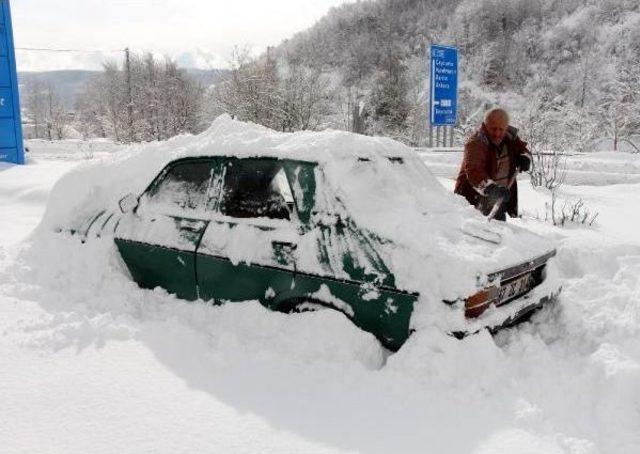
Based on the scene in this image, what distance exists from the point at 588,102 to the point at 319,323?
58004 millimetres

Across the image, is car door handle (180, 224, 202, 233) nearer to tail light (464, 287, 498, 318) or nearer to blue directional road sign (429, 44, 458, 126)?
tail light (464, 287, 498, 318)

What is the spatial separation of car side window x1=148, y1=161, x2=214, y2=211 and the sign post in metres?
18.5

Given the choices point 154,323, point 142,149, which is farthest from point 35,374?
point 142,149

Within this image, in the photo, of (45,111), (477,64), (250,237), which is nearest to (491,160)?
(250,237)

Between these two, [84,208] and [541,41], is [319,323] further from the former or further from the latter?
[541,41]

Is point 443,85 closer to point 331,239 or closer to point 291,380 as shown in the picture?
point 331,239

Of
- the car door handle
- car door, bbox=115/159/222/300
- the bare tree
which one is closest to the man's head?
car door, bbox=115/159/222/300

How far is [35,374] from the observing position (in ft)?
9.90

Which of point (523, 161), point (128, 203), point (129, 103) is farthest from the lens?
point (129, 103)

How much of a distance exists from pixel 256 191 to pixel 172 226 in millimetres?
841

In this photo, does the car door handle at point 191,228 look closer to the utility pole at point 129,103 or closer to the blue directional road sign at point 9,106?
the blue directional road sign at point 9,106

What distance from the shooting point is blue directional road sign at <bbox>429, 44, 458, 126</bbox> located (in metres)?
21.1

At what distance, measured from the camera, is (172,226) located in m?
4.08

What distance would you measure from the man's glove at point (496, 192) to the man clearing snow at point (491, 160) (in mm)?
39
